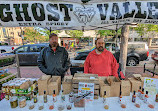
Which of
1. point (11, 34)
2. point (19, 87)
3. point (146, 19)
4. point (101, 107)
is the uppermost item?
point (11, 34)

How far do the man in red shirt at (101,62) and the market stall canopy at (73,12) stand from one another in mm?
827

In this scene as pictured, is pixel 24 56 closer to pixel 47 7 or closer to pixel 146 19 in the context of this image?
pixel 47 7

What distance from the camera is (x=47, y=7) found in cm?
178

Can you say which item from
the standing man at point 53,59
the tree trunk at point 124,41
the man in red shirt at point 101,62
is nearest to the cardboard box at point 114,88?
the man in red shirt at point 101,62

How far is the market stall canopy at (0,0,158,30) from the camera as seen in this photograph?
1757 millimetres

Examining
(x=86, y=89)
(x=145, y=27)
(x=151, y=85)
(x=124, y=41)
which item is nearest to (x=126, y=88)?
(x=151, y=85)

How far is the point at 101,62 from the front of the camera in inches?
96.4

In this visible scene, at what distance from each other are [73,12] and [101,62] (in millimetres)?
1406

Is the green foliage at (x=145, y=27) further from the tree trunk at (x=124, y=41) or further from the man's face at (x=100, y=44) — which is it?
the man's face at (x=100, y=44)

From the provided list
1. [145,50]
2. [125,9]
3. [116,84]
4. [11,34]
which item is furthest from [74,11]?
[11,34]

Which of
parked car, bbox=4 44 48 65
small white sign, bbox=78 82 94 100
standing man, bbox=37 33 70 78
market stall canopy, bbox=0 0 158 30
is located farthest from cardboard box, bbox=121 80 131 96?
parked car, bbox=4 44 48 65

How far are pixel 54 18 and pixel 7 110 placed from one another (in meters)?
1.76

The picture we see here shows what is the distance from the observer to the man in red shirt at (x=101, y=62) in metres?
2.44

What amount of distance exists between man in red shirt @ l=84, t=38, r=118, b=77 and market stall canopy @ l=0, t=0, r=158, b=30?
0.83 metres
